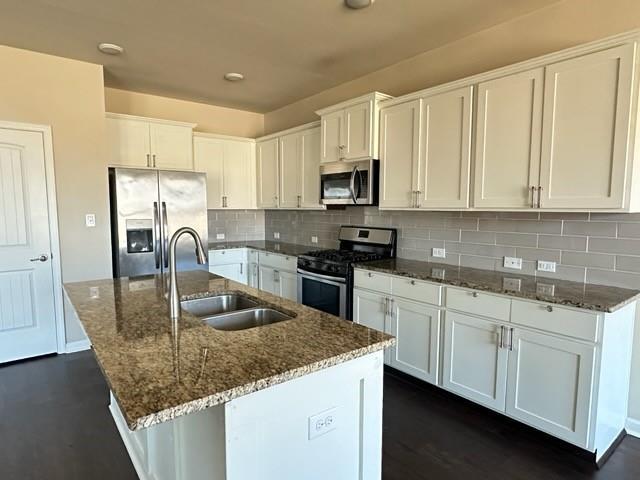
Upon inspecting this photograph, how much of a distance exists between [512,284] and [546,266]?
405mm

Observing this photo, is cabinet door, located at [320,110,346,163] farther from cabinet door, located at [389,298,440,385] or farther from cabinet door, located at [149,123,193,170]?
cabinet door, located at [149,123,193,170]

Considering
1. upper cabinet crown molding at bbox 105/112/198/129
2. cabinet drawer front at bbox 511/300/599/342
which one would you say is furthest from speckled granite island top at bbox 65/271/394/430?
upper cabinet crown molding at bbox 105/112/198/129

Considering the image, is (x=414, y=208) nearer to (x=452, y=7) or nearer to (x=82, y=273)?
(x=452, y=7)

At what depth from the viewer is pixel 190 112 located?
4.96 metres

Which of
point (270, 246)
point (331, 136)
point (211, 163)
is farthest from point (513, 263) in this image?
point (211, 163)

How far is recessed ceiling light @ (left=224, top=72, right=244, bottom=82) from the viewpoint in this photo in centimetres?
390

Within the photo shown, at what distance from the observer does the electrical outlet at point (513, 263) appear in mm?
2778

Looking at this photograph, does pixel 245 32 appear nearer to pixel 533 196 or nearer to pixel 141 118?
pixel 141 118

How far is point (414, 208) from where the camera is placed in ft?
10.3

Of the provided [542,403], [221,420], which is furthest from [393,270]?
[221,420]

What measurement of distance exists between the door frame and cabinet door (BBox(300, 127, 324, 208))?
2.45 meters

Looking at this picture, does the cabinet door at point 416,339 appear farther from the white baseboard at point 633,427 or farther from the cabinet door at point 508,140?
the white baseboard at point 633,427

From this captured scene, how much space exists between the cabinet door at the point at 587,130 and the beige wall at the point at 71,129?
12.6 feet

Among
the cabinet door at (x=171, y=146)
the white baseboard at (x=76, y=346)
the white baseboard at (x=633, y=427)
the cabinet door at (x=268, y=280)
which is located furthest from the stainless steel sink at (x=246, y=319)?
the cabinet door at (x=171, y=146)
